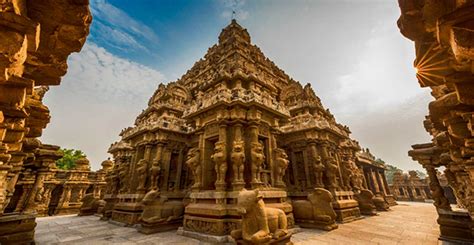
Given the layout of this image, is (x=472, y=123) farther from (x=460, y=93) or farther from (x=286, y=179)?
(x=286, y=179)

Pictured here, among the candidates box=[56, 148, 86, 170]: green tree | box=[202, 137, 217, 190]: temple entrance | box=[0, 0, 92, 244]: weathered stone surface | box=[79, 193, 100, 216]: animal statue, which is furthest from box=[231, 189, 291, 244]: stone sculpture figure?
box=[56, 148, 86, 170]: green tree

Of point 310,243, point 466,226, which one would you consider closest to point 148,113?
point 310,243

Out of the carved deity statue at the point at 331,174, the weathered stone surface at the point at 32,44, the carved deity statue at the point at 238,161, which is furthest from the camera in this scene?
the carved deity statue at the point at 331,174

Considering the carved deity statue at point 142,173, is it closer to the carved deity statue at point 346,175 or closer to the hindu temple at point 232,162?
the hindu temple at point 232,162

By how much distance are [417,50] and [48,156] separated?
Answer: 14237mm

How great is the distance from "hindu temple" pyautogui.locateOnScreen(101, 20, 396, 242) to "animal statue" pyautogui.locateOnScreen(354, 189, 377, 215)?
0.07 meters

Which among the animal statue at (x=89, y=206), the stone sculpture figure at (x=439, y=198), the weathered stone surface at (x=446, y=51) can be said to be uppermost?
the weathered stone surface at (x=446, y=51)

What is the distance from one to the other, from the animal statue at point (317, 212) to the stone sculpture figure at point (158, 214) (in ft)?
19.6

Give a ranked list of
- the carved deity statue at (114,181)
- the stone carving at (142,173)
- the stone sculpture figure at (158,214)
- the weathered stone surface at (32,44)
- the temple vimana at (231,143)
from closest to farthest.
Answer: the weathered stone surface at (32,44)
the temple vimana at (231,143)
the stone sculpture figure at (158,214)
the stone carving at (142,173)
the carved deity statue at (114,181)

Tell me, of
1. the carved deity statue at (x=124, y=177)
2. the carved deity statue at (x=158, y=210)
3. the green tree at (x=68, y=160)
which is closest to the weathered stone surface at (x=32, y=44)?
the carved deity statue at (x=158, y=210)

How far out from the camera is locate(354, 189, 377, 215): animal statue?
12.6 m

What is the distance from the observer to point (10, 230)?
5938 mm

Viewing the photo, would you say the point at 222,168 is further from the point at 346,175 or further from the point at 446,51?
the point at 346,175

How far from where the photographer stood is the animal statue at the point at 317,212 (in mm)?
8070
